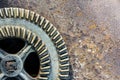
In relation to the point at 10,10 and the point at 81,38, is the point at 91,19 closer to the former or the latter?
the point at 81,38

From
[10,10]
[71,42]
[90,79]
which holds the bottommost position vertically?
[90,79]

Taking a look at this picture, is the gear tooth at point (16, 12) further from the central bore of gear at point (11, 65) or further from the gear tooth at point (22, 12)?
the central bore of gear at point (11, 65)

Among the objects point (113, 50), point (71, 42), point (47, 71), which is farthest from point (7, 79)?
point (113, 50)

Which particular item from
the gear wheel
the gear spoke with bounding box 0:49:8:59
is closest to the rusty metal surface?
the gear wheel

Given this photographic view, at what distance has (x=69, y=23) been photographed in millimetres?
1420

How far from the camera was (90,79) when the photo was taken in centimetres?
144

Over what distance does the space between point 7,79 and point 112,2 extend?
15.9 inches

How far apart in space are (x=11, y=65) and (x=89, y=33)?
10.5 inches

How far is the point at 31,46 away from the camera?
1346mm

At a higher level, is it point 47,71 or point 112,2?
point 112,2

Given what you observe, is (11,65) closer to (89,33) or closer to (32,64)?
(32,64)

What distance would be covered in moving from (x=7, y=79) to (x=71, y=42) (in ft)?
0.75

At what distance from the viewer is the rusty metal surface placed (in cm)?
142

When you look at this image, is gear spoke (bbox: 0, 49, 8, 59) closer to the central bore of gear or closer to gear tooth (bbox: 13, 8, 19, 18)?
the central bore of gear
